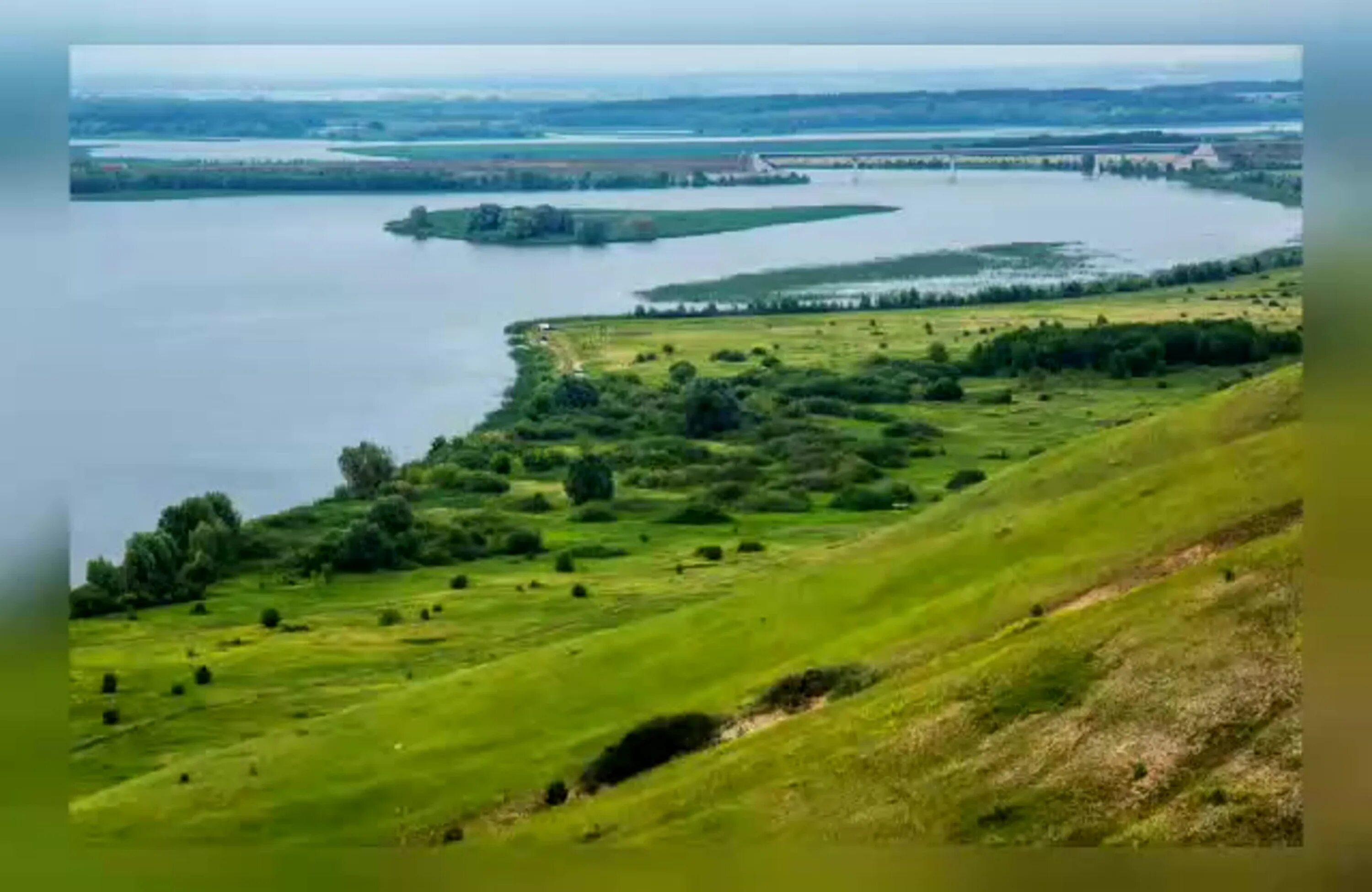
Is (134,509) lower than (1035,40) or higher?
lower

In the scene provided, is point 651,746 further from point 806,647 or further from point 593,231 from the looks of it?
point 593,231

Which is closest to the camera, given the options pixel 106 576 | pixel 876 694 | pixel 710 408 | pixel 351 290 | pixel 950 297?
pixel 106 576

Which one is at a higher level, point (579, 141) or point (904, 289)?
point (579, 141)

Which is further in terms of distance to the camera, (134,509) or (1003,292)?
(1003,292)

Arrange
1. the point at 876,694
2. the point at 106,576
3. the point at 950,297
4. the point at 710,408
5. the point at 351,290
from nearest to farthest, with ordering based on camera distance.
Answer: the point at 106,576
the point at 876,694
the point at 351,290
the point at 710,408
the point at 950,297

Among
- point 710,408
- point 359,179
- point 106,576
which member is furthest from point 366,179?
point 106,576

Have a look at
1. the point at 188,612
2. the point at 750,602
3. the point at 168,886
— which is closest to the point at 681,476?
the point at 750,602

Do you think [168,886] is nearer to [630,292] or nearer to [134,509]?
[134,509]
